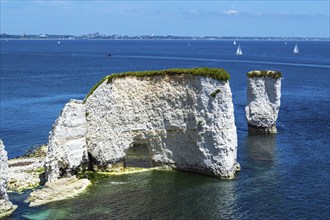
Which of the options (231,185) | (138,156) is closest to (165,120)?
(138,156)

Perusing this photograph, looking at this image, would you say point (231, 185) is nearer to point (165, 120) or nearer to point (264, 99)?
point (165, 120)

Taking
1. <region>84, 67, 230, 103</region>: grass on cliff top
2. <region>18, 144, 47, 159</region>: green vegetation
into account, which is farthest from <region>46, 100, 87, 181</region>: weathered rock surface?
<region>18, 144, 47, 159</region>: green vegetation

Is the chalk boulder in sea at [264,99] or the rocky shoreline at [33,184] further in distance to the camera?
the chalk boulder in sea at [264,99]

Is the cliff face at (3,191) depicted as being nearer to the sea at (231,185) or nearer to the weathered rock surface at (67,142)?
the sea at (231,185)

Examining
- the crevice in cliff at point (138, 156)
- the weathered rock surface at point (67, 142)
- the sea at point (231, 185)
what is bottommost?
the sea at point (231, 185)

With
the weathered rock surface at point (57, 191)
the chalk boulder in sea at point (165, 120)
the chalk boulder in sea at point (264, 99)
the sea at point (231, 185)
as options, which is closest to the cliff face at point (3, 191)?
the sea at point (231, 185)

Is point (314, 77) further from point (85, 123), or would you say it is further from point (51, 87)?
point (85, 123)

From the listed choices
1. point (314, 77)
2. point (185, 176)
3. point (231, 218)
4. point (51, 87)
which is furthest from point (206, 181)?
point (314, 77)
